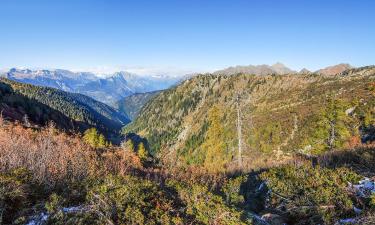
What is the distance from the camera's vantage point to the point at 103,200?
268 inches

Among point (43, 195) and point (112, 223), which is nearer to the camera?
point (112, 223)

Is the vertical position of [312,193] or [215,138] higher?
[312,193]

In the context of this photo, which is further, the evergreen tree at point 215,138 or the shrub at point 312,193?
the evergreen tree at point 215,138

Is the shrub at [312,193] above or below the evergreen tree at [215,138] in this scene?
above

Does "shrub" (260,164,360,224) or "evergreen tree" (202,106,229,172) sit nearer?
"shrub" (260,164,360,224)

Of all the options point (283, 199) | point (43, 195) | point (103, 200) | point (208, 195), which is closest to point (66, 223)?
point (103, 200)

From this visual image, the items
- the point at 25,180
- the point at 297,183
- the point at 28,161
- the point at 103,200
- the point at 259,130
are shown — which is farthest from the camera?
the point at 259,130

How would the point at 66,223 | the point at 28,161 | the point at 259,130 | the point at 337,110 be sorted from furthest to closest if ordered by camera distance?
1. the point at 259,130
2. the point at 337,110
3. the point at 28,161
4. the point at 66,223

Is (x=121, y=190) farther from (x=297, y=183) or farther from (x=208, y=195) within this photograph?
(x=297, y=183)

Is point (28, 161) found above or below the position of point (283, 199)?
above

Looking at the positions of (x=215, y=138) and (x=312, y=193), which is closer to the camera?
(x=312, y=193)

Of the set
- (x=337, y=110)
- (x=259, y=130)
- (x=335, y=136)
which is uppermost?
(x=337, y=110)

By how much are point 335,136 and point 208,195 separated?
4459cm

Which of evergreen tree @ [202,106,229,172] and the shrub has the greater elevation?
the shrub
